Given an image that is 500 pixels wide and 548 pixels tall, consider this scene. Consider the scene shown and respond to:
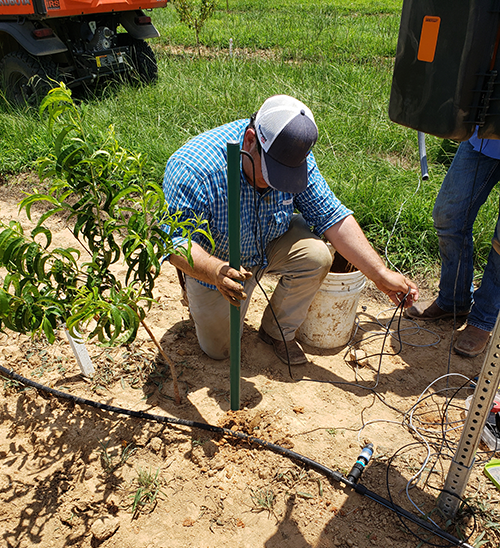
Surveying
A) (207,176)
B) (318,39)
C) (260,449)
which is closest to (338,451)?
(260,449)

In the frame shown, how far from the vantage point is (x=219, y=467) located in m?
2.01

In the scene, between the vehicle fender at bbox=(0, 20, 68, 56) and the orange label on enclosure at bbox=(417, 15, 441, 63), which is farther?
the vehicle fender at bbox=(0, 20, 68, 56)

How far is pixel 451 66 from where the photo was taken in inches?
51.8

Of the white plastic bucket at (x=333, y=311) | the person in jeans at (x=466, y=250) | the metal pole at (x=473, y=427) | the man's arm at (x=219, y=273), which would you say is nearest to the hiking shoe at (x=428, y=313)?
the person in jeans at (x=466, y=250)

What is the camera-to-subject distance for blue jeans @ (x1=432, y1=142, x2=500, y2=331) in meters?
2.46

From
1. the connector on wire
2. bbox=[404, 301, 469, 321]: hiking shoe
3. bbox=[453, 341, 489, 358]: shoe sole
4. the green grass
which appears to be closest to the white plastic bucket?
bbox=[404, 301, 469, 321]: hiking shoe

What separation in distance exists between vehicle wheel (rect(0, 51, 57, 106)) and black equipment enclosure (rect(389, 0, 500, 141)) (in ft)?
15.6

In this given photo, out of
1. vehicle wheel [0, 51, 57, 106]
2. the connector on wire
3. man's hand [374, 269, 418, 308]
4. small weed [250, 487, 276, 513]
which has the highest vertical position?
vehicle wheel [0, 51, 57, 106]

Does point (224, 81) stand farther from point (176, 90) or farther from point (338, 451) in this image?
point (338, 451)

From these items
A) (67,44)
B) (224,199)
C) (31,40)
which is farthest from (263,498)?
(67,44)

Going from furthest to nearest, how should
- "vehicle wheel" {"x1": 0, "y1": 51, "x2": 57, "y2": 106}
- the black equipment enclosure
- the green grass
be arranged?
"vehicle wheel" {"x1": 0, "y1": 51, "x2": 57, "y2": 106} < the green grass < the black equipment enclosure

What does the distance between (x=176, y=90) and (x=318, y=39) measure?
367cm

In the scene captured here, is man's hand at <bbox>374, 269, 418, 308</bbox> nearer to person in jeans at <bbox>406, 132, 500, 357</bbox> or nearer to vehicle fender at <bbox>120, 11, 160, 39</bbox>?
person in jeans at <bbox>406, 132, 500, 357</bbox>

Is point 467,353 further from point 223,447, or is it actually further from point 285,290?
point 223,447
